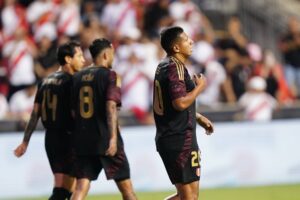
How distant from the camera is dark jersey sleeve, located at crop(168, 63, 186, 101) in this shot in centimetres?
1048

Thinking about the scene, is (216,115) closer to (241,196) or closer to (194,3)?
(241,196)

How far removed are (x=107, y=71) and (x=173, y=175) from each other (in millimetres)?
1883

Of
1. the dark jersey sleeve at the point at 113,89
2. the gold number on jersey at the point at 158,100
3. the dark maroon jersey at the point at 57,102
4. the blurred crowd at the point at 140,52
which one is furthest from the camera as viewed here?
the blurred crowd at the point at 140,52

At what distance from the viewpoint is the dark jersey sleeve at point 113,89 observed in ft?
38.8

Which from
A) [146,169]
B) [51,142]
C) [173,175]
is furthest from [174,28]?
[146,169]

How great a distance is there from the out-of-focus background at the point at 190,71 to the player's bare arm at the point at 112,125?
6.98 metres

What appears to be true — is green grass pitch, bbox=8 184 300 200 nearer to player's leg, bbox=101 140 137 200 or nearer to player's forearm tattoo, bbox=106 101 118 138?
player's leg, bbox=101 140 137 200

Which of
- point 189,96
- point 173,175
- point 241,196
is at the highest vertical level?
point 189,96

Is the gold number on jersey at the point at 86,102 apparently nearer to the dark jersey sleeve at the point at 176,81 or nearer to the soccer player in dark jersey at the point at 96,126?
the soccer player in dark jersey at the point at 96,126

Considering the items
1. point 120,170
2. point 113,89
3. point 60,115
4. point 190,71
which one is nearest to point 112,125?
point 113,89

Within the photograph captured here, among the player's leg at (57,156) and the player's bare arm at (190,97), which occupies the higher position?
the player's bare arm at (190,97)

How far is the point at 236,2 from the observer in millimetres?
24094

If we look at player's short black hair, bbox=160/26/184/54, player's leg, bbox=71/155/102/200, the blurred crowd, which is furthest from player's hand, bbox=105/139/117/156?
the blurred crowd

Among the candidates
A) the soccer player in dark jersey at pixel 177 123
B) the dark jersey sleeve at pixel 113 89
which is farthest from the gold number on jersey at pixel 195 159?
the dark jersey sleeve at pixel 113 89
